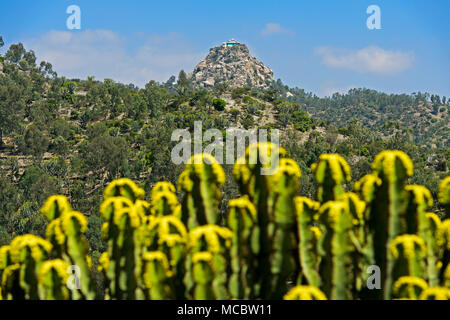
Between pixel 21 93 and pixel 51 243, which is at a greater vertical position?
pixel 21 93

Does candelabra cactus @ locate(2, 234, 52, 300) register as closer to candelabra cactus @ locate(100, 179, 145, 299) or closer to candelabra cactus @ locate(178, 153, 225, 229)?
candelabra cactus @ locate(100, 179, 145, 299)

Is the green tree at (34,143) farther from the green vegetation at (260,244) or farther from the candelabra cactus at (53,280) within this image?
the candelabra cactus at (53,280)

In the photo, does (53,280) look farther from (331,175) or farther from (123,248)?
(331,175)

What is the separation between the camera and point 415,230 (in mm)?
9062

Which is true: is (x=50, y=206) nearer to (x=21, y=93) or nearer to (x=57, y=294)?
(x=57, y=294)

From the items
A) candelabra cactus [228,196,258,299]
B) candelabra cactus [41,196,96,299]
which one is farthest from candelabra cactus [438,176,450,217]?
candelabra cactus [41,196,96,299]

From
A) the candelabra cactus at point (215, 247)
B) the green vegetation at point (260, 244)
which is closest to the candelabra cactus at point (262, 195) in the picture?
the green vegetation at point (260, 244)

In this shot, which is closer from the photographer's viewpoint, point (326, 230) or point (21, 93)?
point (326, 230)

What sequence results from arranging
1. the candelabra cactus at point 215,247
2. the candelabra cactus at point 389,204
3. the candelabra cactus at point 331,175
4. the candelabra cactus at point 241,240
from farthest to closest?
the candelabra cactus at point 331,175
the candelabra cactus at point 241,240
the candelabra cactus at point 389,204
the candelabra cactus at point 215,247

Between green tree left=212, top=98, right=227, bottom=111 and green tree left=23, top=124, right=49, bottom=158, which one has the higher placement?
green tree left=212, top=98, right=227, bottom=111

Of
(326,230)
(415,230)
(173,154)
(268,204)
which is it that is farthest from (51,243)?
(173,154)
